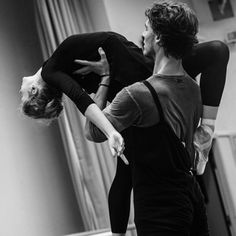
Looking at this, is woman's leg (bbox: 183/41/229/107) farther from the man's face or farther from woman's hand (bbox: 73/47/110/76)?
woman's hand (bbox: 73/47/110/76)

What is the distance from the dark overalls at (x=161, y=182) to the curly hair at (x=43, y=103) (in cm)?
31

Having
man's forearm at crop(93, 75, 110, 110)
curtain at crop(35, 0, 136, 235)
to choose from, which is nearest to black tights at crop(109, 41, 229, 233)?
man's forearm at crop(93, 75, 110, 110)

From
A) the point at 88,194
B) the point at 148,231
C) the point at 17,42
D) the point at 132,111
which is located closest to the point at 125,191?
the point at 148,231

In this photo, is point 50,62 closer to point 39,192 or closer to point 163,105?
point 163,105

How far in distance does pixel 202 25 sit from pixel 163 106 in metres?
2.64

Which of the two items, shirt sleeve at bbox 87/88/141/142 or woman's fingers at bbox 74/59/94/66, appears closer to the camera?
shirt sleeve at bbox 87/88/141/142

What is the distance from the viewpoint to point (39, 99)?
1523 millimetres

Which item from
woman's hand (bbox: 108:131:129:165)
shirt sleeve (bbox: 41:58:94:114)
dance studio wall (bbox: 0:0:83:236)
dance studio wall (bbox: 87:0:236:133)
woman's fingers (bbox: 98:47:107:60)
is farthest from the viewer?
dance studio wall (bbox: 87:0:236:133)

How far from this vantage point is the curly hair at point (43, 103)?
1521 millimetres

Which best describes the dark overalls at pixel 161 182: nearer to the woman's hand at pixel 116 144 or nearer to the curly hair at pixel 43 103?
the woman's hand at pixel 116 144

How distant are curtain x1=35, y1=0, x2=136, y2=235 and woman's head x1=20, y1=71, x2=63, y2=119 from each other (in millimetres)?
1192

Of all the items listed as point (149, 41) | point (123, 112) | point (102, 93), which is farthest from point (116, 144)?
point (149, 41)

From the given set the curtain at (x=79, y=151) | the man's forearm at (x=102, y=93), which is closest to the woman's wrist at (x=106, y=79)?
the man's forearm at (x=102, y=93)

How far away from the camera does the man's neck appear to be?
1.36 metres
